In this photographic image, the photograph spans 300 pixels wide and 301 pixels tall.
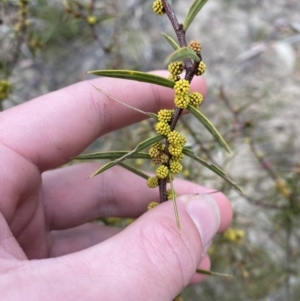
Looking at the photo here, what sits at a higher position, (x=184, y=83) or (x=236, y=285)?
(x=184, y=83)

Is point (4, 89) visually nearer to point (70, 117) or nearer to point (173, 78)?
point (70, 117)

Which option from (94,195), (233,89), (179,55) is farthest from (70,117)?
(233,89)

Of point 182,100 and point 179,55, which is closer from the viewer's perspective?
point 179,55

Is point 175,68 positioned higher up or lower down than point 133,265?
higher up

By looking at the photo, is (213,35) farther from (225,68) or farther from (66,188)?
(66,188)

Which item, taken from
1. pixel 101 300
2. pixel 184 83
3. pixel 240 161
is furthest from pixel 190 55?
pixel 240 161

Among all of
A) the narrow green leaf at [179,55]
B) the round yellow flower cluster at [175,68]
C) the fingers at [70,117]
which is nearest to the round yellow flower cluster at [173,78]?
the round yellow flower cluster at [175,68]

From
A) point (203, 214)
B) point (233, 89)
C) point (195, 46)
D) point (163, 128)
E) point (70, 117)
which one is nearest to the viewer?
point (195, 46)
